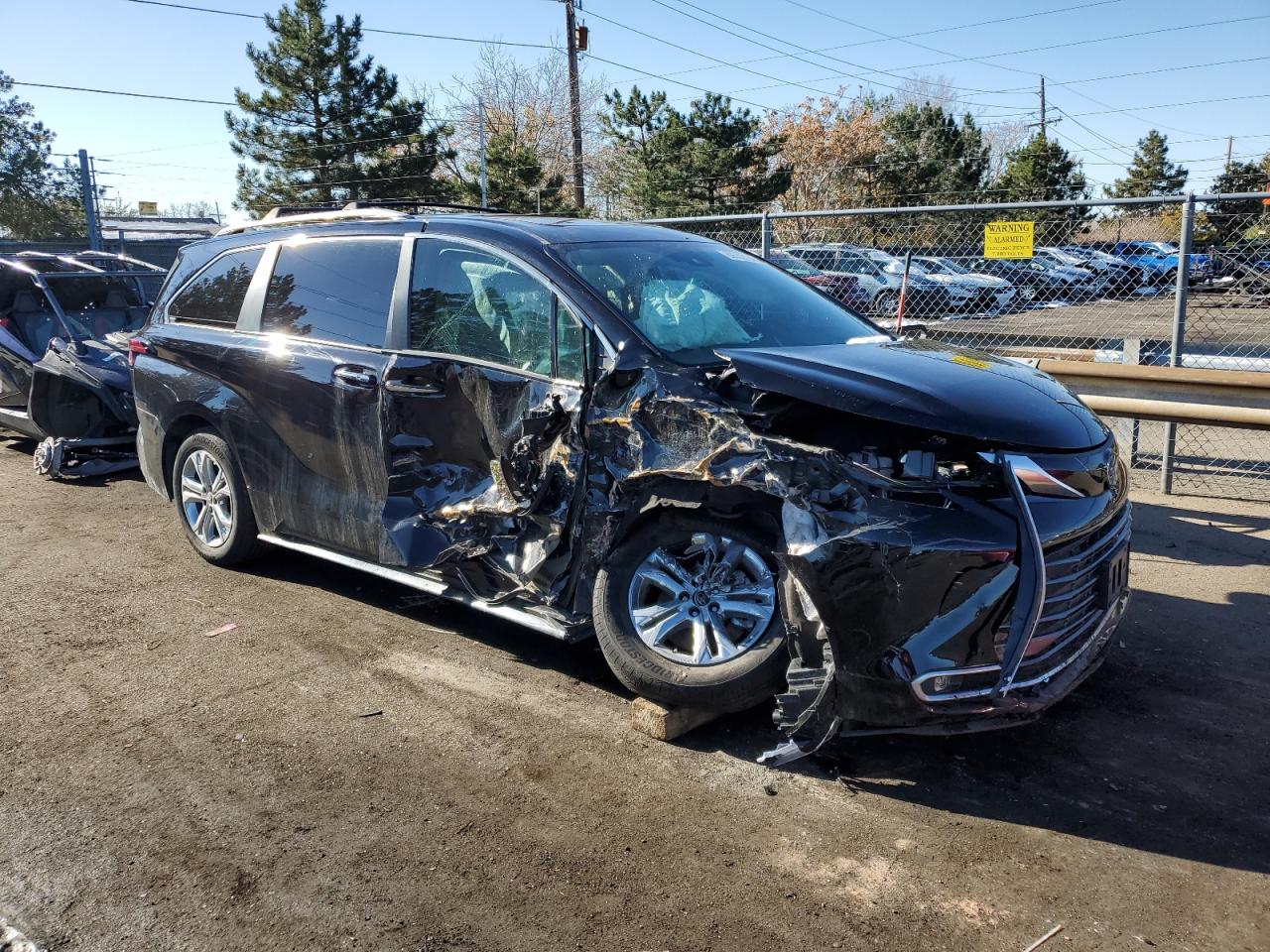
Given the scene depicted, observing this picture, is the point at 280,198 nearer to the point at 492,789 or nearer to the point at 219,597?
the point at 219,597

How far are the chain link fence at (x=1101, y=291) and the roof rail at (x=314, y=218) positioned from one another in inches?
96.5

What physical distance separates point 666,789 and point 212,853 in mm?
1473

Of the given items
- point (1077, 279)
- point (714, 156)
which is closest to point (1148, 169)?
point (714, 156)

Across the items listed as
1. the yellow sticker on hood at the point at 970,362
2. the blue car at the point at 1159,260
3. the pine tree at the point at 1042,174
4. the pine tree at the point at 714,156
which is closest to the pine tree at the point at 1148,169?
the pine tree at the point at 1042,174

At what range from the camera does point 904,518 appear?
10.3 feet

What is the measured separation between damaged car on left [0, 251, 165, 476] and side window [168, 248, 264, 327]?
8.61 feet

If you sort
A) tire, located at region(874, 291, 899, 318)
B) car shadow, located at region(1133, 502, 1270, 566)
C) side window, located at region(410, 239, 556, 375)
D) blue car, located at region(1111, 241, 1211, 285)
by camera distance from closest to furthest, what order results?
side window, located at region(410, 239, 556, 375), car shadow, located at region(1133, 502, 1270, 566), blue car, located at region(1111, 241, 1211, 285), tire, located at region(874, 291, 899, 318)

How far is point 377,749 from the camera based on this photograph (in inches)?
147

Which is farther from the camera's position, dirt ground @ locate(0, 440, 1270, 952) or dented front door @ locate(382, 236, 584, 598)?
dented front door @ locate(382, 236, 584, 598)

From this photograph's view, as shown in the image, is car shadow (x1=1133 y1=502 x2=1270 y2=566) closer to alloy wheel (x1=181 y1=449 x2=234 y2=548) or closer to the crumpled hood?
the crumpled hood

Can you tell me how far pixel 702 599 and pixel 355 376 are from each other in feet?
6.69

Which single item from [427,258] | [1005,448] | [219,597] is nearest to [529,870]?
[1005,448]

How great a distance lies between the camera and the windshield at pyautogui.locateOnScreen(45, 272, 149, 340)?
361 inches

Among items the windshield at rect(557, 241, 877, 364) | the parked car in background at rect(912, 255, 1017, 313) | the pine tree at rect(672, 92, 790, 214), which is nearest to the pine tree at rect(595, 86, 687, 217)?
the pine tree at rect(672, 92, 790, 214)
